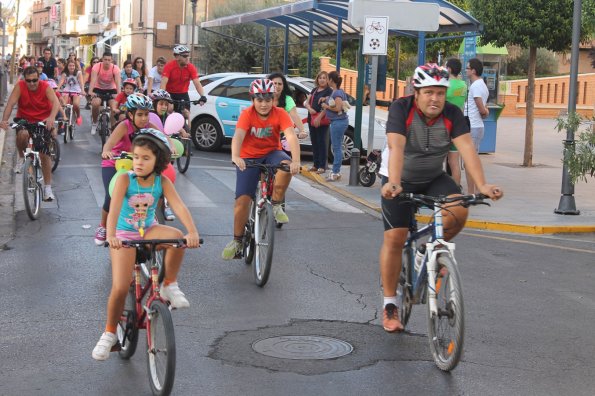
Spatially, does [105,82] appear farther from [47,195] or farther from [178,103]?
[47,195]

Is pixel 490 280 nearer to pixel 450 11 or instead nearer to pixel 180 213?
pixel 180 213

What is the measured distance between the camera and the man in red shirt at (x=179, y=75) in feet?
57.6

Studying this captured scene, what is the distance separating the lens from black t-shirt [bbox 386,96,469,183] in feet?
21.5

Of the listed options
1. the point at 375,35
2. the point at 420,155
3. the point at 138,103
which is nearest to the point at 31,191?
the point at 138,103

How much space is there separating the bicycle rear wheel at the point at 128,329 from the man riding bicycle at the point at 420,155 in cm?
166

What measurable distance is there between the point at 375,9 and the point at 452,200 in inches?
359

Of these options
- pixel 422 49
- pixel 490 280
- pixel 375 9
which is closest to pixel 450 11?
pixel 422 49

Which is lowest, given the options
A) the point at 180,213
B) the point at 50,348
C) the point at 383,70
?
the point at 50,348

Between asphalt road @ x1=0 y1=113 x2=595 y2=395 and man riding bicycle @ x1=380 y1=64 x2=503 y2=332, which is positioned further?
man riding bicycle @ x1=380 y1=64 x2=503 y2=332

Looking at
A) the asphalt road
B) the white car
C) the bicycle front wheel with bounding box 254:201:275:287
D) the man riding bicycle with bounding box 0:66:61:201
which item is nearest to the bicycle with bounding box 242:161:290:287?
the bicycle front wheel with bounding box 254:201:275:287

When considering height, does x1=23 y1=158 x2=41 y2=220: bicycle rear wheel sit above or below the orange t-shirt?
below

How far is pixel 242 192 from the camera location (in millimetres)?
9078

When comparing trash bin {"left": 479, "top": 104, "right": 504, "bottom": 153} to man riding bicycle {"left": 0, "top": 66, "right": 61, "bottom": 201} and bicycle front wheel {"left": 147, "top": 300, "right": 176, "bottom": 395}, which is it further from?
bicycle front wheel {"left": 147, "top": 300, "right": 176, "bottom": 395}

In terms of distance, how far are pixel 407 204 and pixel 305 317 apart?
134 centimetres
